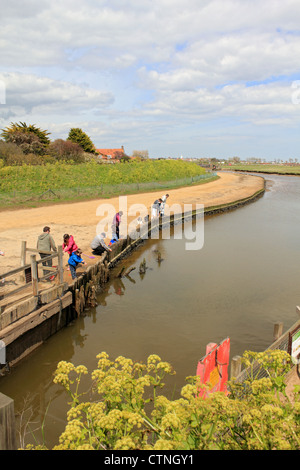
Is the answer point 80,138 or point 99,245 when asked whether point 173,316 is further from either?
point 80,138

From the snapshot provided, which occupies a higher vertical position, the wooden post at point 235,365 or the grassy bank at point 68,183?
the grassy bank at point 68,183

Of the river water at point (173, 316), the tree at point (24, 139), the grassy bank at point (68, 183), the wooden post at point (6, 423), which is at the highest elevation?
the tree at point (24, 139)

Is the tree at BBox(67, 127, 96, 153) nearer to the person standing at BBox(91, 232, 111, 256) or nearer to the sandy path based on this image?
the sandy path

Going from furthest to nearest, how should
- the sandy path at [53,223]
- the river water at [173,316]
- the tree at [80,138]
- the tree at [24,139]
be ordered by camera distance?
1. the tree at [80,138]
2. the tree at [24,139]
3. the sandy path at [53,223]
4. the river water at [173,316]

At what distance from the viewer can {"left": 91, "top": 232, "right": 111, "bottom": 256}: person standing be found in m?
14.2

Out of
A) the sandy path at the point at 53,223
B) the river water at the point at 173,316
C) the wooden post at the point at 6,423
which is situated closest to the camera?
the wooden post at the point at 6,423

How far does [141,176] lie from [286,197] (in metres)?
19.2

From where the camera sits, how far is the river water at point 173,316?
752cm

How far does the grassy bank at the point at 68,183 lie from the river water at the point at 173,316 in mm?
13868

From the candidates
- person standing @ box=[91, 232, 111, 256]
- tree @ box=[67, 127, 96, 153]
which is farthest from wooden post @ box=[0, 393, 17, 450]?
tree @ box=[67, 127, 96, 153]

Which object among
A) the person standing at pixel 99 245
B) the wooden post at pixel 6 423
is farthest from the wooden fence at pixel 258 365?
the person standing at pixel 99 245

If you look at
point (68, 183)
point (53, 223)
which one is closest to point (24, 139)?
point (68, 183)

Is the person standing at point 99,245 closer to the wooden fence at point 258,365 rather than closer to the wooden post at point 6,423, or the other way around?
the wooden fence at point 258,365
